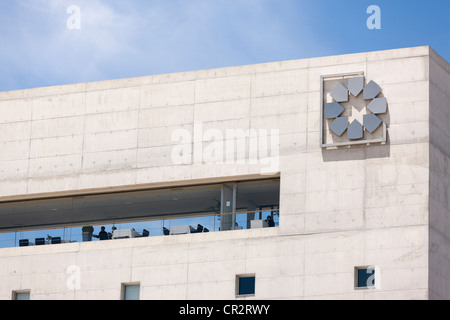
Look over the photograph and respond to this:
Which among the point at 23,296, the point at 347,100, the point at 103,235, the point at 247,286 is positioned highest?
the point at 347,100

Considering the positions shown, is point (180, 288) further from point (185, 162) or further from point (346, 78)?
point (346, 78)

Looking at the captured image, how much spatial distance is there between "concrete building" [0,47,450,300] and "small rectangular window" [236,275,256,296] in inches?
2.4

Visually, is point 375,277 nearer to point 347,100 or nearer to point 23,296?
point 347,100

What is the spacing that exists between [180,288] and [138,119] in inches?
338

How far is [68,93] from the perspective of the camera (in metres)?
62.7

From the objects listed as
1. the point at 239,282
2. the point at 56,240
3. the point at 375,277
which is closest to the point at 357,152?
the point at 375,277

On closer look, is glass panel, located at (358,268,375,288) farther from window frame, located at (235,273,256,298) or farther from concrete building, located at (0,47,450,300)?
window frame, located at (235,273,256,298)

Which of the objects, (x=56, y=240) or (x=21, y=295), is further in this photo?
(x=56, y=240)

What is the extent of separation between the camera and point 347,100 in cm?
5706

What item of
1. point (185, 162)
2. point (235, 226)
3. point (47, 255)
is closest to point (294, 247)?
point (235, 226)

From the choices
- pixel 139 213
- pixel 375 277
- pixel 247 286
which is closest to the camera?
pixel 375 277

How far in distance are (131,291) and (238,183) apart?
6.82m
